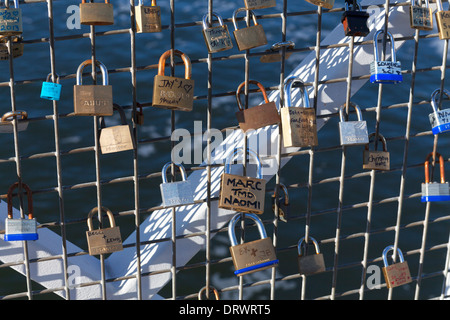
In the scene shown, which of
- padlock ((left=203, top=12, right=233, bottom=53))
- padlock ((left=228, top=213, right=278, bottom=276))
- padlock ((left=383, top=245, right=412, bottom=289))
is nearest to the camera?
padlock ((left=203, top=12, right=233, bottom=53))

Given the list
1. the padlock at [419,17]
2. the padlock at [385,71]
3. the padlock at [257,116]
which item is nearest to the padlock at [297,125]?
the padlock at [257,116]

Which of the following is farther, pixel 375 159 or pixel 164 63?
pixel 375 159

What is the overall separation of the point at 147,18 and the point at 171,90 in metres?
0.26

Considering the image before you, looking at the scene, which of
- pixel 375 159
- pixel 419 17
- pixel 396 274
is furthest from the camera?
pixel 396 274

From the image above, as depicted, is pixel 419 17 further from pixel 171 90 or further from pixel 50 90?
pixel 50 90

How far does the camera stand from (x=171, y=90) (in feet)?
7.66

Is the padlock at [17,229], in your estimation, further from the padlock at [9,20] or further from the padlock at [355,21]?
the padlock at [355,21]

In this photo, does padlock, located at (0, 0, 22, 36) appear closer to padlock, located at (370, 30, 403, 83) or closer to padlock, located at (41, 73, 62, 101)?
padlock, located at (41, 73, 62, 101)

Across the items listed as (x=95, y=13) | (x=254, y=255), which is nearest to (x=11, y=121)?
(x=95, y=13)

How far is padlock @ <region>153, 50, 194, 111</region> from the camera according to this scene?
2.31 m

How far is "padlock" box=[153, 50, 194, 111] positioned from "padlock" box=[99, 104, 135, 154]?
135 mm

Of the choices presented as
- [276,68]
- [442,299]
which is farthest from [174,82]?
[276,68]

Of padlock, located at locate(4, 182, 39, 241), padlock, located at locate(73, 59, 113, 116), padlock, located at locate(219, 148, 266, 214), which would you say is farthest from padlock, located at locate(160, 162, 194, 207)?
padlock, located at locate(4, 182, 39, 241)
